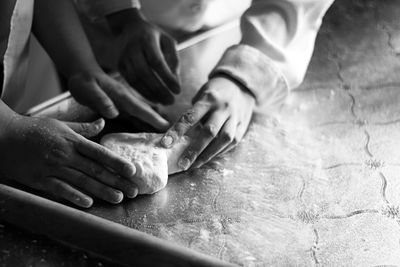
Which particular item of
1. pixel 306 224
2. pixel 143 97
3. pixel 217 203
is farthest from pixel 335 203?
pixel 143 97

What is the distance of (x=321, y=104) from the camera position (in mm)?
1119

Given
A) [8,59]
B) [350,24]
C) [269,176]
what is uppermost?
[8,59]

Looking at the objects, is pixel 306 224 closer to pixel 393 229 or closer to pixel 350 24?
pixel 393 229

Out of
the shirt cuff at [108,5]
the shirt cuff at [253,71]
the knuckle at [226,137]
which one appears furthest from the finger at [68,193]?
the shirt cuff at [108,5]

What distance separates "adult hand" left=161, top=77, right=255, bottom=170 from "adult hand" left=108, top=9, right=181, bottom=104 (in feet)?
0.30

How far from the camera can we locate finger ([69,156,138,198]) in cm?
88

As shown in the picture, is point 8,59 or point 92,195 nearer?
point 92,195

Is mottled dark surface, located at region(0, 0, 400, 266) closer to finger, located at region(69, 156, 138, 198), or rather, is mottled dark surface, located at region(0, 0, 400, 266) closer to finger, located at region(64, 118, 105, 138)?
finger, located at region(69, 156, 138, 198)

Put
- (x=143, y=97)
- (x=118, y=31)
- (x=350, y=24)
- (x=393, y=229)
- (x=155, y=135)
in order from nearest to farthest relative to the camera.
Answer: (x=393, y=229) → (x=155, y=135) → (x=143, y=97) → (x=118, y=31) → (x=350, y=24)

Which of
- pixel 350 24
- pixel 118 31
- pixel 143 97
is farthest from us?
pixel 350 24

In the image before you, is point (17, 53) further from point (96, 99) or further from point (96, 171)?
point (96, 171)

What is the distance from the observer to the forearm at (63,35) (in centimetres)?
108

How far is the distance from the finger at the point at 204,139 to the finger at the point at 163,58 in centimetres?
15

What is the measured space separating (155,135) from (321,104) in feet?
1.07
